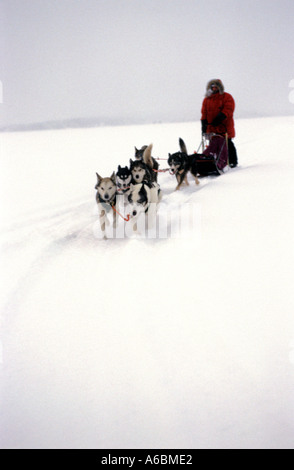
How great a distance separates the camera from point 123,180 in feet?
8.46

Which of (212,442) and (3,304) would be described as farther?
(3,304)

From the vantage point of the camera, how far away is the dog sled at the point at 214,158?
4.41m

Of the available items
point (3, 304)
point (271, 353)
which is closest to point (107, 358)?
point (271, 353)

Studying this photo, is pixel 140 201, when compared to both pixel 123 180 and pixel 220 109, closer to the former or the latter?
pixel 123 180

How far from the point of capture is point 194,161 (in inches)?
162

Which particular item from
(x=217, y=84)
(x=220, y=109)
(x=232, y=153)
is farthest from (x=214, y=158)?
(x=217, y=84)

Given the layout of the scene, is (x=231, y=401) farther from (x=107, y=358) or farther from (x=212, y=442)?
(x=107, y=358)

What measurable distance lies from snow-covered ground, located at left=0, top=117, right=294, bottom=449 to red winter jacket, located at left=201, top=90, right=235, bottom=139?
1948 millimetres

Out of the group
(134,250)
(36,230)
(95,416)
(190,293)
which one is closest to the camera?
(95,416)

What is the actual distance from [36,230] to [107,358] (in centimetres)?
174

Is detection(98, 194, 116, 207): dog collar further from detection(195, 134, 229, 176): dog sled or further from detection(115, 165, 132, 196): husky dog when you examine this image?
detection(195, 134, 229, 176): dog sled

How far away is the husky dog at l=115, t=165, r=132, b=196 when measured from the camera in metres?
2.56

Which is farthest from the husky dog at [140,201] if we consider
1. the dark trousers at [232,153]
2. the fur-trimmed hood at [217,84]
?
the dark trousers at [232,153]

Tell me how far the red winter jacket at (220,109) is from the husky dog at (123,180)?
2.52 meters
